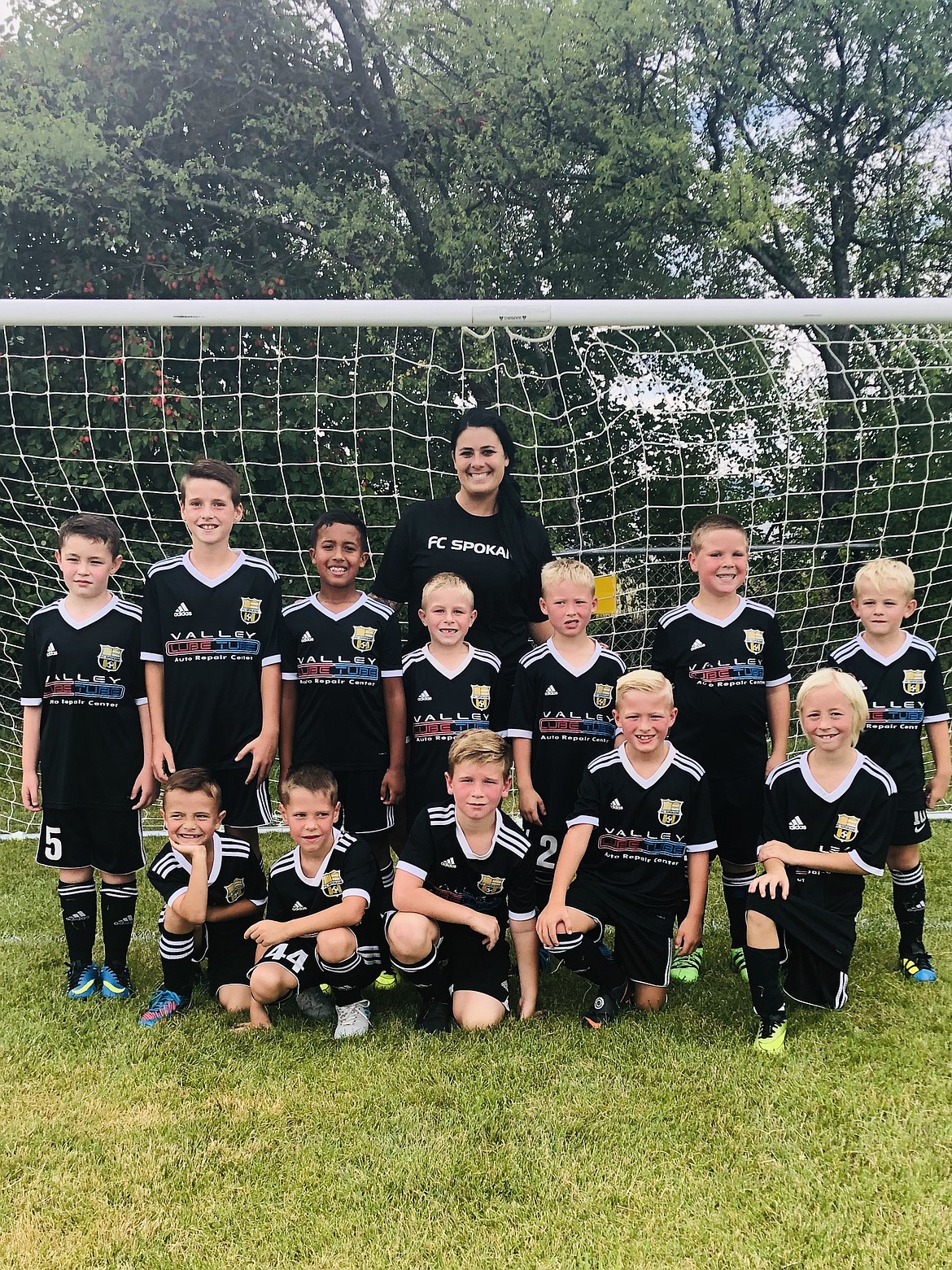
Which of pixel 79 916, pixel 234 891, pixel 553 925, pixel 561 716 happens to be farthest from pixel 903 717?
pixel 79 916

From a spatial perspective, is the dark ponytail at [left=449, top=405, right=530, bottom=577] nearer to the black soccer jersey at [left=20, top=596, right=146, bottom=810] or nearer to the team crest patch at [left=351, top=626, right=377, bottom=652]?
the team crest patch at [left=351, top=626, right=377, bottom=652]

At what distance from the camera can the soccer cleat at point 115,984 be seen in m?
2.94

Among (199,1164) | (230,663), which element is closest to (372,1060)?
(199,1164)

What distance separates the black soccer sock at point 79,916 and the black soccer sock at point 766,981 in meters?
2.12

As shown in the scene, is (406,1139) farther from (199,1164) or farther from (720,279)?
(720,279)

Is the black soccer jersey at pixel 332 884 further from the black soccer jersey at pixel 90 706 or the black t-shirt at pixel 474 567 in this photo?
the black t-shirt at pixel 474 567

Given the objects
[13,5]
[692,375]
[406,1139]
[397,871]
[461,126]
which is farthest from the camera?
[461,126]

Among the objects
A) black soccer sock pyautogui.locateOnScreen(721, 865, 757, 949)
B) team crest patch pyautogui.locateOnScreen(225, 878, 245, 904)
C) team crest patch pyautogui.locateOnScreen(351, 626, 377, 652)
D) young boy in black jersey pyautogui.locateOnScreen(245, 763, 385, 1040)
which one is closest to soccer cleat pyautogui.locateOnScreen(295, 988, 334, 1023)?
young boy in black jersey pyautogui.locateOnScreen(245, 763, 385, 1040)

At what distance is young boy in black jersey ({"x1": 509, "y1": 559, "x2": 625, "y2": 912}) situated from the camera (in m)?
2.91

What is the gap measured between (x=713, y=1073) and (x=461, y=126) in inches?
389

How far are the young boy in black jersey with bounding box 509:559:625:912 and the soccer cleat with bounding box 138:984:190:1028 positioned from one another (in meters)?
1.17

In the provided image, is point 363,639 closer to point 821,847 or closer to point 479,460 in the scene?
point 479,460

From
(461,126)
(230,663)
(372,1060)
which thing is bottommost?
(372,1060)

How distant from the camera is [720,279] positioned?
9.91 metres
